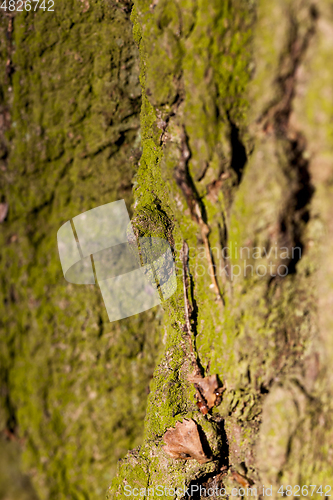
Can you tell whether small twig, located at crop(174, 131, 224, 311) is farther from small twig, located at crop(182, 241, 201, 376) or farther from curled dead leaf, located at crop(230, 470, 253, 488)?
curled dead leaf, located at crop(230, 470, 253, 488)

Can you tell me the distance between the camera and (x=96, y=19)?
1257 millimetres

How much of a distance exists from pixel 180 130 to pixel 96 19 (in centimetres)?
79

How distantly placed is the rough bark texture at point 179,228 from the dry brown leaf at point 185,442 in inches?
1.1

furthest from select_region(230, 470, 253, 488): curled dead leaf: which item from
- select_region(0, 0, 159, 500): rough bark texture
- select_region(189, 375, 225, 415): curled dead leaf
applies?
select_region(0, 0, 159, 500): rough bark texture

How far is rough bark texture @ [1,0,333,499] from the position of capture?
27.4 inches

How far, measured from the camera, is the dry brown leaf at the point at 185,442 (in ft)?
2.95

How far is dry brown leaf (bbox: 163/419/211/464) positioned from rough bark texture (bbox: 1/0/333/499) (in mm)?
→ 27

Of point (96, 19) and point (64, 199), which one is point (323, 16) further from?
point (64, 199)

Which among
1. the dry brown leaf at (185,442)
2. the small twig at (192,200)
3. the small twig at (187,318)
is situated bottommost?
the dry brown leaf at (185,442)

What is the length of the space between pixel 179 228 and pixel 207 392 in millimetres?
484

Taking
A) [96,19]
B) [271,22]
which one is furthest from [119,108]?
[271,22]

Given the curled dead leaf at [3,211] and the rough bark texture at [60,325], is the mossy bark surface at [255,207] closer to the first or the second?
the rough bark texture at [60,325]

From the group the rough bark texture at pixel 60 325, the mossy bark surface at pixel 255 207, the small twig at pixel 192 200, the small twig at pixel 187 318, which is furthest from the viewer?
the rough bark texture at pixel 60 325

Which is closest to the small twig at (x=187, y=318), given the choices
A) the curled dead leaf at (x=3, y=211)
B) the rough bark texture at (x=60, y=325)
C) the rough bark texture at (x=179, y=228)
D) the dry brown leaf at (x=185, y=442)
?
the rough bark texture at (x=179, y=228)
